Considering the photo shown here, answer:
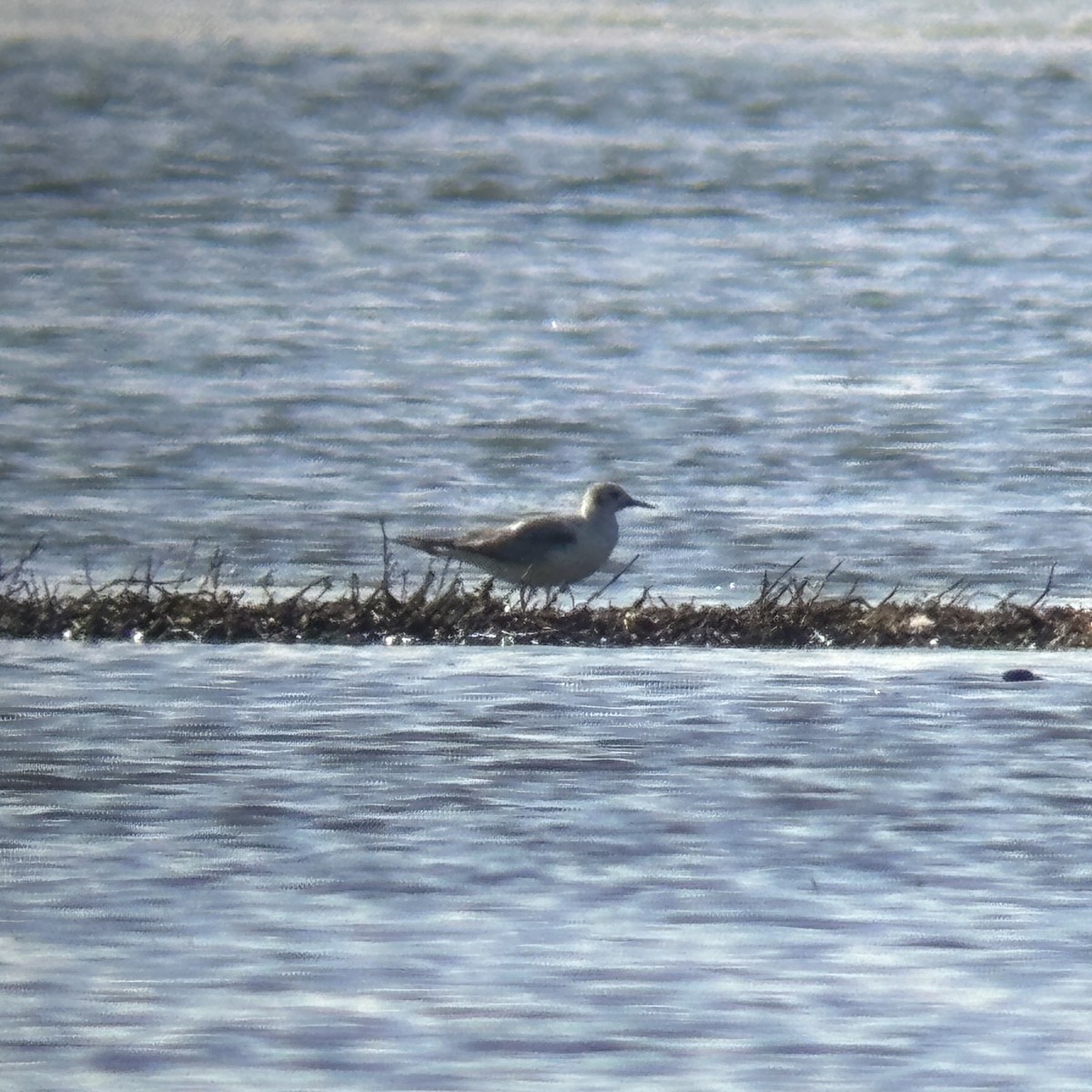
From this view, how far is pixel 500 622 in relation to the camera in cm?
1288

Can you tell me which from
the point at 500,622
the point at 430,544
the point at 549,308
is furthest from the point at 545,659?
the point at 549,308

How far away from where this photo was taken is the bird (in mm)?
14070

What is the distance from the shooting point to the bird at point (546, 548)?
14070 millimetres

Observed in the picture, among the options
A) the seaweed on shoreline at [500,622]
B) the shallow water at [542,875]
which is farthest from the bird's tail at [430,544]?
the shallow water at [542,875]

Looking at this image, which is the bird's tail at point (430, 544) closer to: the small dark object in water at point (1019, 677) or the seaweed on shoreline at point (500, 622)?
the seaweed on shoreline at point (500, 622)

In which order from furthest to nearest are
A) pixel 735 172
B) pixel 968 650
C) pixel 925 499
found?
pixel 735 172 < pixel 925 499 < pixel 968 650

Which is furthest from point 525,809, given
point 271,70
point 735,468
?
point 271,70

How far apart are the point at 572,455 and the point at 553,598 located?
331 inches

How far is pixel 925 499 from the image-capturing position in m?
18.9

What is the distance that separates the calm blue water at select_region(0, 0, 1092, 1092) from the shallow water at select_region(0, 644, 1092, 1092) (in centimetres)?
2

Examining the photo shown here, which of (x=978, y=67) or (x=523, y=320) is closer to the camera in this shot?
(x=523, y=320)

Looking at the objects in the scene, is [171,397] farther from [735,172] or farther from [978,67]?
[978,67]

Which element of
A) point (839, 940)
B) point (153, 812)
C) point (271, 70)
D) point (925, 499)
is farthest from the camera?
point (271, 70)

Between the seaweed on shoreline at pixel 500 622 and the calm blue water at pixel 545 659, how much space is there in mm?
333
